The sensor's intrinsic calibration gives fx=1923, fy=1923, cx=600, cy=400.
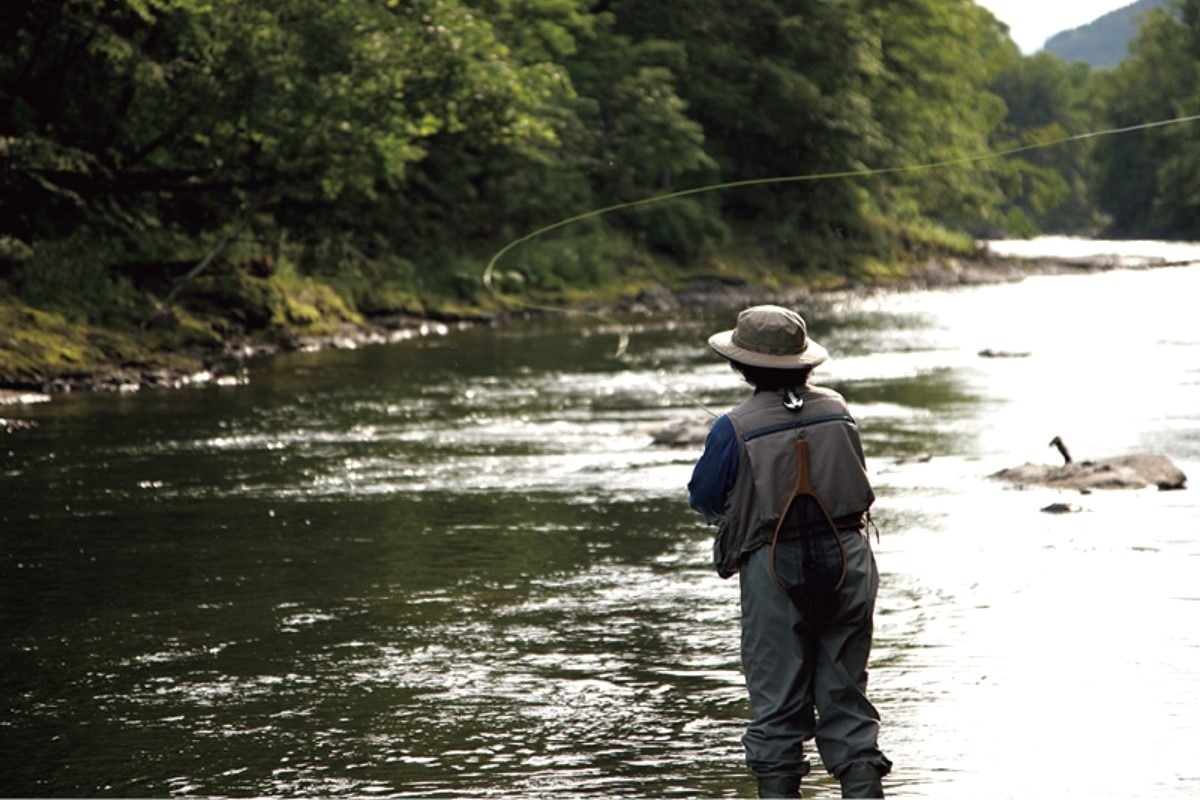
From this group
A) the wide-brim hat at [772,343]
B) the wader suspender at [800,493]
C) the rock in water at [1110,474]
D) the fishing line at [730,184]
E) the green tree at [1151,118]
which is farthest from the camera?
the green tree at [1151,118]

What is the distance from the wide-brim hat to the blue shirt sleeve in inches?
8.1

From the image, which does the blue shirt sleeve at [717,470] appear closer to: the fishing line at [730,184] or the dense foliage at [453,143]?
the fishing line at [730,184]

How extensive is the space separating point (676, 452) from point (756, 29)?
1362 inches

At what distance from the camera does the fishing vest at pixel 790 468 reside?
217 inches

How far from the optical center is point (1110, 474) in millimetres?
13203

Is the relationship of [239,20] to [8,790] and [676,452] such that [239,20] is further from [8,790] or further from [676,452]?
[8,790]

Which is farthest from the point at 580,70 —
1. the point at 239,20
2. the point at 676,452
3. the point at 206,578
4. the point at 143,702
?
the point at 143,702

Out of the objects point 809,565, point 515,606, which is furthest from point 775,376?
point 515,606

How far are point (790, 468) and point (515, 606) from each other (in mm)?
4331

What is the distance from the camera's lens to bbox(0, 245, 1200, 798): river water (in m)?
6.79

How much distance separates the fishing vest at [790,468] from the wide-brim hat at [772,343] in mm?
102

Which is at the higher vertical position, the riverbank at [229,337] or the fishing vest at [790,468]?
the fishing vest at [790,468]

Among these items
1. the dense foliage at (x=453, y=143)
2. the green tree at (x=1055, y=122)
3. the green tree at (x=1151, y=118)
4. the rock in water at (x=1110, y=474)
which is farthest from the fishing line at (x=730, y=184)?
the green tree at (x=1055, y=122)

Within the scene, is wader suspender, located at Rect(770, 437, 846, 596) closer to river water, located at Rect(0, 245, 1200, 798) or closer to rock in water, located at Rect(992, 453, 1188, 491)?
river water, located at Rect(0, 245, 1200, 798)
